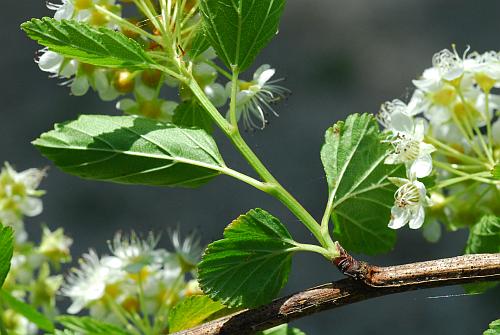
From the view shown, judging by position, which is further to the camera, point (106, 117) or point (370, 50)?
point (370, 50)

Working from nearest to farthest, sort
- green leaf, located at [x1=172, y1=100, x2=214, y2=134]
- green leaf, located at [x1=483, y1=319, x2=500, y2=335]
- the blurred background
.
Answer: green leaf, located at [x1=483, y1=319, x2=500, y2=335] < green leaf, located at [x1=172, y1=100, x2=214, y2=134] < the blurred background

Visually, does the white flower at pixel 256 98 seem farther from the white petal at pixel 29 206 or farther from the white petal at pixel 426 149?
the white petal at pixel 29 206

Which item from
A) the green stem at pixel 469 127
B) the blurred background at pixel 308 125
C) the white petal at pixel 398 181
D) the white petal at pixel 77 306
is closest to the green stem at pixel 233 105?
→ the white petal at pixel 398 181

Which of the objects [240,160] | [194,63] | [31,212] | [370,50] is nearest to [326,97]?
[370,50]

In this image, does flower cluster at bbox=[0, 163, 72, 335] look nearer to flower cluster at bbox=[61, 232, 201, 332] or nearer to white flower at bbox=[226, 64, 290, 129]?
flower cluster at bbox=[61, 232, 201, 332]

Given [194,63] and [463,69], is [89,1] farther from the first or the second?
[463,69]

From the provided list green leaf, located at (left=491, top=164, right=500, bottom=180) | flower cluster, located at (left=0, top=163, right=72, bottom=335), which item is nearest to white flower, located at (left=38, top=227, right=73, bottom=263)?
flower cluster, located at (left=0, top=163, right=72, bottom=335)
